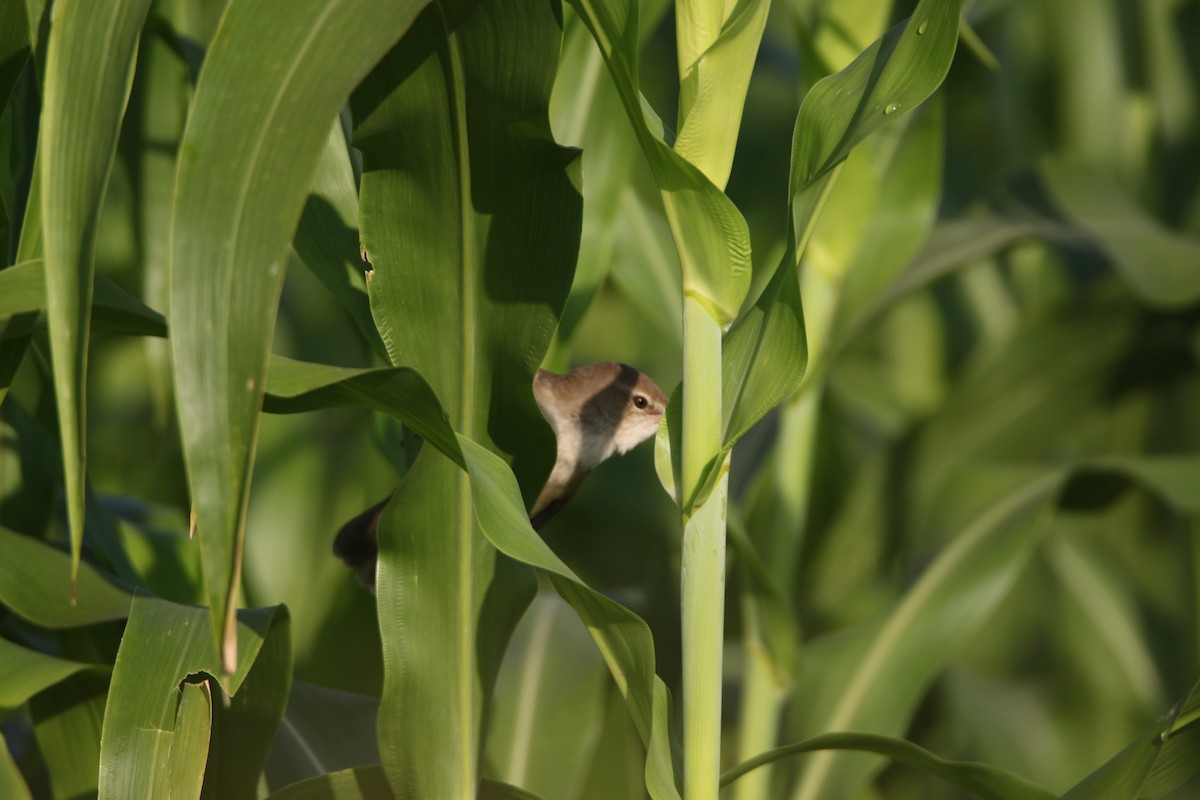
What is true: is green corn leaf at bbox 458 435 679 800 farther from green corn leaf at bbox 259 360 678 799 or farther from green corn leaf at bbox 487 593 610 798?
green corn leaf at bbox 487 593 610 798

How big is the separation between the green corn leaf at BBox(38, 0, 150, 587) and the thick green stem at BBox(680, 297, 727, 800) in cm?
49

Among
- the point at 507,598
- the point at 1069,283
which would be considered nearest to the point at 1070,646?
the point at 1069,283

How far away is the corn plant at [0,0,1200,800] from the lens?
78cm

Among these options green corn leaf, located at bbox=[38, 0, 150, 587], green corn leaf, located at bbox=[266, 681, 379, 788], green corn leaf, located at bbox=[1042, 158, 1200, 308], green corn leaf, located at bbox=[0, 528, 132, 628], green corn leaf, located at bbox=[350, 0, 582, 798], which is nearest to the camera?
green corn leaf, located at bbox=[38, 0, 150, 587]

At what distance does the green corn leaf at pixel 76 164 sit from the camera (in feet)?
2.28

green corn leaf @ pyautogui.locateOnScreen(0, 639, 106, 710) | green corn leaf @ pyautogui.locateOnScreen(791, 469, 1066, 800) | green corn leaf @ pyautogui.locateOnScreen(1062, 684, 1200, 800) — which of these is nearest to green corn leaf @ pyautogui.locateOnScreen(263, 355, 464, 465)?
green corn leaf @ pyautogui.locateOnScreen(0, 639, 106, 710)

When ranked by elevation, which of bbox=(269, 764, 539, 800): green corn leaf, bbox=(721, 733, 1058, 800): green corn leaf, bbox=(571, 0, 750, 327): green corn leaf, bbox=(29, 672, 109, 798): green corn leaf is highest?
bbox=(571, 0, 750, 327): green corn leaf

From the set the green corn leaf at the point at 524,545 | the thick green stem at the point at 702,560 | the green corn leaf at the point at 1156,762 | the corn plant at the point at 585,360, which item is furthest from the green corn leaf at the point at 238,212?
the green corn leaf at the point at 1156,762

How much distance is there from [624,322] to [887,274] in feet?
3.98

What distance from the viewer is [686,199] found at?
38.9 inches

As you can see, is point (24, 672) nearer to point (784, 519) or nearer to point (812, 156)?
point (812, 156)

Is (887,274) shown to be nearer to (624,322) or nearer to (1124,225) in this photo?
(1124,225)

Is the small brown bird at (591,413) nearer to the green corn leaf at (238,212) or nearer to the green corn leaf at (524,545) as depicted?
the green corn leaf at (524,545)

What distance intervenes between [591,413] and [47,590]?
34.3 inches
